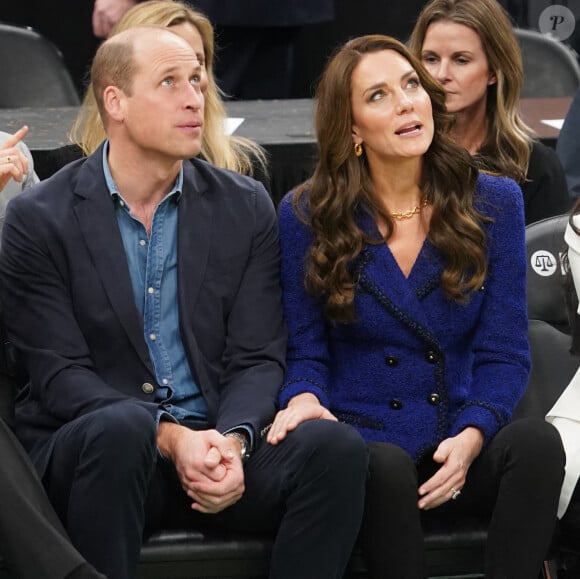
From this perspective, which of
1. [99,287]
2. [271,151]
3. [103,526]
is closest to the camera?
[103,526]

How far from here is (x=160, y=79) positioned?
3.20 meters

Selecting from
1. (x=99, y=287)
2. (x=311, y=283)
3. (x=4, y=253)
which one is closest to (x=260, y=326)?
(x=311, y=283)

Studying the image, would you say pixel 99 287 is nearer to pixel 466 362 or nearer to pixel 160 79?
pixel 160 79

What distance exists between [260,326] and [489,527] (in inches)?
26.4

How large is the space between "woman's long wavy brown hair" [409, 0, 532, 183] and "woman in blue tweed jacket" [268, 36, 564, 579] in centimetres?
75

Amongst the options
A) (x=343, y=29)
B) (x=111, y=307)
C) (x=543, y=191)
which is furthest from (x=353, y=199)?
(x=343, y=29)

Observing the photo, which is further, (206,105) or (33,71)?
(33,71)

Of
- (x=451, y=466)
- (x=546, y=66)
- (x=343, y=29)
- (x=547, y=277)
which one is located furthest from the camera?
(x=343, y=29)

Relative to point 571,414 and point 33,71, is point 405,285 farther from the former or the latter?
point 33,71

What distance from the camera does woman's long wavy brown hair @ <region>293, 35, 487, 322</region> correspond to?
3084 millimetres

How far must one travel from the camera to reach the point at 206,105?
385cm

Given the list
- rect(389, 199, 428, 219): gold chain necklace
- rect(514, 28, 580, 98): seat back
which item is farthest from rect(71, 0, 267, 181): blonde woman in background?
rect(514, 28, 580, 98): seat back

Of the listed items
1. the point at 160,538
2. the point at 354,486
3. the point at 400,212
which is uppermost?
the point at 400,212

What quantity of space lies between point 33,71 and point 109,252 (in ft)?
8.47
